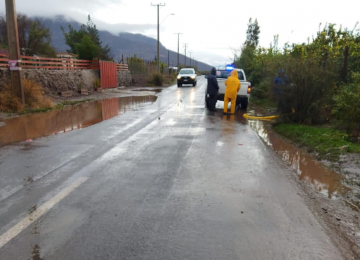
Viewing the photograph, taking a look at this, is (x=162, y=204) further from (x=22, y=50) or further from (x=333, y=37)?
(x=22, y=50)

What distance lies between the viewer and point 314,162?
21.7 ft

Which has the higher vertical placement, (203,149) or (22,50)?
(22,50)

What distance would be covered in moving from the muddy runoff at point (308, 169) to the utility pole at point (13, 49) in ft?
31.0

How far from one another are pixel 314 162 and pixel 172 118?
20.5 ft

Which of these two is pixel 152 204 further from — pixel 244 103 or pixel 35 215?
pixel 244 103

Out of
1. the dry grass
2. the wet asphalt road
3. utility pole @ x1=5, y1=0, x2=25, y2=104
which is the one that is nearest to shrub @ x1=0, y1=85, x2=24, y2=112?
the dry grass

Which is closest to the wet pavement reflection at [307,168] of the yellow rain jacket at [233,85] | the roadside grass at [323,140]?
the roadside grass at [323,140]

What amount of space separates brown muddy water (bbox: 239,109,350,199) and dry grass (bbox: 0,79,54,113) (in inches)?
367

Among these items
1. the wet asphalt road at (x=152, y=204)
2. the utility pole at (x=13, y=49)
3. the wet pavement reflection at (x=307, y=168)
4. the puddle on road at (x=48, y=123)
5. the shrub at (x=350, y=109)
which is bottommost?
the puddle on road at (x=48, y=123)

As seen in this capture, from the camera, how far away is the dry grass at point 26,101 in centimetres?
1245

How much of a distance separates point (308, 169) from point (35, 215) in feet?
15.6

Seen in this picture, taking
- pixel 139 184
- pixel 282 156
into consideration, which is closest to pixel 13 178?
pixel 139 184

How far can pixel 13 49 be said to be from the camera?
12531 millimetres

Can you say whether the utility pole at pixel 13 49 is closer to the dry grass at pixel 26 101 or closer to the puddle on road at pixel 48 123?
the dry grass at pixel 26 101
